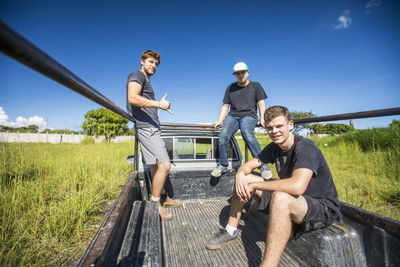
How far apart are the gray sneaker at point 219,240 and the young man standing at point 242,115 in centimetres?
90

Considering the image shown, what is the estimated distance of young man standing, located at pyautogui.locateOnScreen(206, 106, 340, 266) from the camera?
4.51 ft

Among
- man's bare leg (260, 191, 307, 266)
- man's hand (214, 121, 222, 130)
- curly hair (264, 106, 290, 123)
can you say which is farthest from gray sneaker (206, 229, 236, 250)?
man's hand (214, 121, 222, 130)

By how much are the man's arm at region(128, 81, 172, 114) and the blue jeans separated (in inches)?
44.2

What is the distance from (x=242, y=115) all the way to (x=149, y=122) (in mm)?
1527

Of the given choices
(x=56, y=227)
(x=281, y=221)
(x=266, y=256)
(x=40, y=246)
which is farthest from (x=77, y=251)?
(x=281, y=221)

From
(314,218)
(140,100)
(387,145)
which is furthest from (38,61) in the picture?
(387,145)

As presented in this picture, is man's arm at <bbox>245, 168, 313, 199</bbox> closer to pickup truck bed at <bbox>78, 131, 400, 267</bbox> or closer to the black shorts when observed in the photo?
the black shorts

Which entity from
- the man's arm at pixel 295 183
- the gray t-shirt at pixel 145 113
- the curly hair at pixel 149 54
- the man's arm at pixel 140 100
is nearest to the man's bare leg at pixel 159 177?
the gray t-shirt at pixel 145 113

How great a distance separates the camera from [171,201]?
2.71m

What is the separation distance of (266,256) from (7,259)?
1.88 metres

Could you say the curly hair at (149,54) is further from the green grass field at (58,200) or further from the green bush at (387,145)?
the green bush at (387,145)

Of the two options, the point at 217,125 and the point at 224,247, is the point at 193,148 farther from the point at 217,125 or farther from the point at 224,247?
the point at 224,247

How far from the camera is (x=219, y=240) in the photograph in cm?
192

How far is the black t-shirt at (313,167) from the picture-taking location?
4.96 ft
